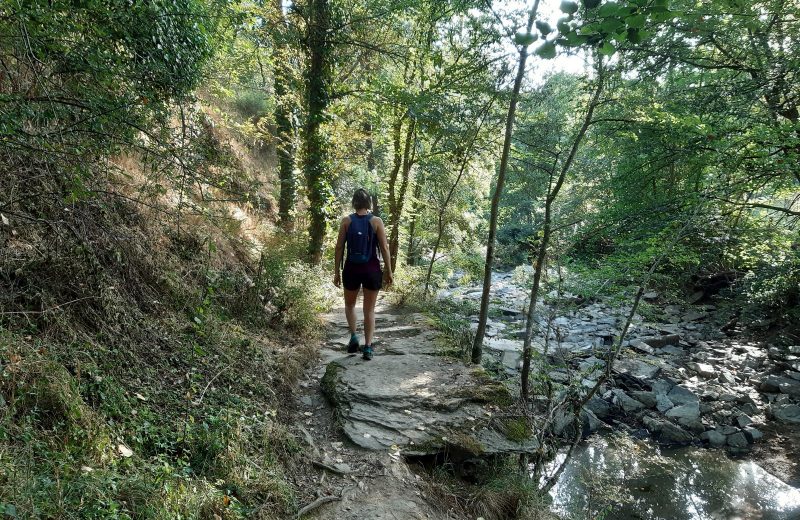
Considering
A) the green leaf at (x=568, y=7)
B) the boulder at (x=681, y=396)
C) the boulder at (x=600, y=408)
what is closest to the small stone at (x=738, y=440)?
the boulder at (x=681, y=396)

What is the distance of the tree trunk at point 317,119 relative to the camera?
26.7ft

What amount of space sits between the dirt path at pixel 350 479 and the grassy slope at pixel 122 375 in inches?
10.6

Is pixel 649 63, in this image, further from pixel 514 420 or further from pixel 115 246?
pixel 115 246

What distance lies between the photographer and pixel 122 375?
3.08m

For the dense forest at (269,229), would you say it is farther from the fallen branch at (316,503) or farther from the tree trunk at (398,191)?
the tree trunk at (398,191)

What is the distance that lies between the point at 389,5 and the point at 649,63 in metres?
5.17

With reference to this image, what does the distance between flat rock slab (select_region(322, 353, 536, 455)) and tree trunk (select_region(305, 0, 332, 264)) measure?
4.55m

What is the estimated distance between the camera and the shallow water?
5.69 metres

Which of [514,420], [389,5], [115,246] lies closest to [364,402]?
[514,420]

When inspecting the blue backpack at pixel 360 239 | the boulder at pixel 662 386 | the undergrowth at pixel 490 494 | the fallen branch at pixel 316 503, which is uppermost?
the blue backpack at pixel 360 239

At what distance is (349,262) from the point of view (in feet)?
16.6

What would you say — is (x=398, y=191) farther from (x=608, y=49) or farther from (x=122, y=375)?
(x=608, y=49)

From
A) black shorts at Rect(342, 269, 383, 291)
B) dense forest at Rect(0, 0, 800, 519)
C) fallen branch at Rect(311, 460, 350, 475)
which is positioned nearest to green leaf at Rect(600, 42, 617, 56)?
dense forest at Rect(0, 0, 800, 519)

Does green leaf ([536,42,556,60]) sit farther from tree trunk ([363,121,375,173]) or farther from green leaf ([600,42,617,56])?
tree trunk ([363,121,375,173])
